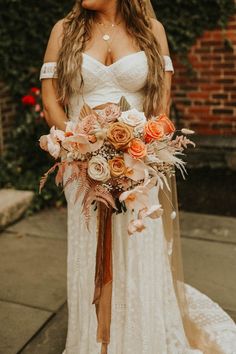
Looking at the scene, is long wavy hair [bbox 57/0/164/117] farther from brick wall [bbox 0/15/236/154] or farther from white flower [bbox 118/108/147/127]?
brick wall [bbox 0/15/236/154]

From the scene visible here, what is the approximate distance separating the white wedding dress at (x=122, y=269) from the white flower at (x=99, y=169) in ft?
1.73

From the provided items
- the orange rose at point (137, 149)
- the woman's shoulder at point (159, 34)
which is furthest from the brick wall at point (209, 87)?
the orange rose at point (137, 149)

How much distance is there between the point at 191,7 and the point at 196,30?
0.93 ft

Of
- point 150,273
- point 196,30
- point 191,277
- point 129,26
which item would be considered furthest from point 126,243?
point 196,30

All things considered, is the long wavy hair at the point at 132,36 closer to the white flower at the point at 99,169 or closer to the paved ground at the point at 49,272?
the white flower at the point at 99,169

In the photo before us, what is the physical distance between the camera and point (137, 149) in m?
2.20

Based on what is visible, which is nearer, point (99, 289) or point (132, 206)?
point (132, 206)

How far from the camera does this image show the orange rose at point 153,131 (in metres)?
2.24

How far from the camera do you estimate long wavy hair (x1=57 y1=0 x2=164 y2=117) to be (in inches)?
104

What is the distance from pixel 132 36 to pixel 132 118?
27.9 inches

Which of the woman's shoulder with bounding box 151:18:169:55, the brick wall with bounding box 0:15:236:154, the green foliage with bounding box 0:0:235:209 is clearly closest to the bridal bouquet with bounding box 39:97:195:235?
the woman's shoulder with bounding box 151:18:169:55

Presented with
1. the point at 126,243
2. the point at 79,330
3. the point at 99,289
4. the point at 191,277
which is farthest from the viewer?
the point at 191,277

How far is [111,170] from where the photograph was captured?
2.21m

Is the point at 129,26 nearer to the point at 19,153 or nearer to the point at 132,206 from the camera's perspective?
the point at 132,206
